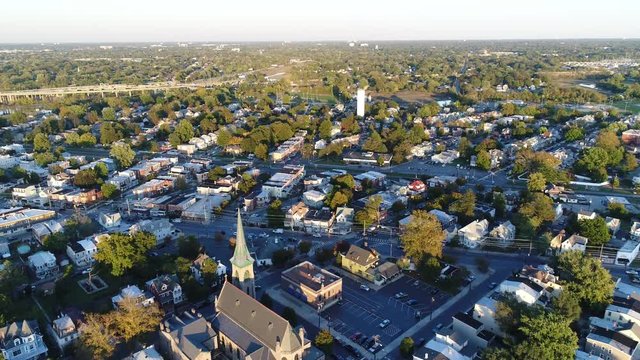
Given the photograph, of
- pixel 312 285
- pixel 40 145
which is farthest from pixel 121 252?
pixel 40 145

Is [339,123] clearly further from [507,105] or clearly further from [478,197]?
[478,197]

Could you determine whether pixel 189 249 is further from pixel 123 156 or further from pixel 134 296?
pixel 123 156

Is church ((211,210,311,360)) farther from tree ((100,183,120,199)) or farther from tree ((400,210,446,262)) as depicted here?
tree ((100,183,120,199))

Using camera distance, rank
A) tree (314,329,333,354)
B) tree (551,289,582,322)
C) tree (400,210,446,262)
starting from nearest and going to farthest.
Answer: tree (314,329,333,354), tree (551,289,582,322), tree (400,210,446,262)

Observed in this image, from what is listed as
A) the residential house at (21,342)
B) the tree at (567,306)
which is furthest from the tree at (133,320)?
the tree at (567,306)

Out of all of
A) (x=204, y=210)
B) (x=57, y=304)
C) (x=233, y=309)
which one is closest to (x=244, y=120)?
(x=204, y=210)

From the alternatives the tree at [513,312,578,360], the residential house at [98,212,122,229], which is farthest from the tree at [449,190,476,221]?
the residential house at [98,212,122,229]
